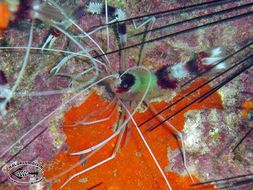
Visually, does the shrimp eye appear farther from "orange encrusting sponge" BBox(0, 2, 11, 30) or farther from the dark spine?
"orange encrusting sponge" BBox(0, 2, 11, 30)

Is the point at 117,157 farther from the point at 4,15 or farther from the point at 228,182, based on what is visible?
the point at 4,15

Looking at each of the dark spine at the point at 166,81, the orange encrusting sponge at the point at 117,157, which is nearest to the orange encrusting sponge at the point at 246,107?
the orange encrusting sponge at the point at 117,157

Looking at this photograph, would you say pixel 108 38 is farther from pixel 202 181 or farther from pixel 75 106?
pixel 202 181

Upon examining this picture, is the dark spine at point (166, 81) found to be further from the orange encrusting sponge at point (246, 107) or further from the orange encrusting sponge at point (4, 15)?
the orange encrusting sponge at point (4, 15)

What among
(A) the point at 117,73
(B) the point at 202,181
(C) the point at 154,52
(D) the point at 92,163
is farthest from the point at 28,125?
(B) the point at 202,181

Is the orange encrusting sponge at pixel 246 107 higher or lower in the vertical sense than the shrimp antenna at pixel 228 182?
higher
